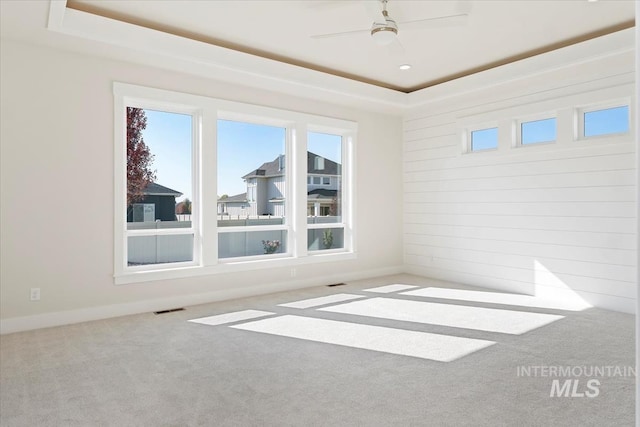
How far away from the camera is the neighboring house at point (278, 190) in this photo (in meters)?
5.70

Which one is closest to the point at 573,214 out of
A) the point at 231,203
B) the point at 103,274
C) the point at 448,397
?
the point at 448,397

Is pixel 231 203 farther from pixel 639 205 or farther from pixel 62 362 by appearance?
pixel 639 205

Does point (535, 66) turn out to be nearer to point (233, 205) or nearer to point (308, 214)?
point (308, 214)

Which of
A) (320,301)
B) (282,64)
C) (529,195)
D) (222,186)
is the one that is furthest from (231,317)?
(529,195)

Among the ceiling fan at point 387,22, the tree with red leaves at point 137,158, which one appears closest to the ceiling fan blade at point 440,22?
the ceiling fan at point 387,22

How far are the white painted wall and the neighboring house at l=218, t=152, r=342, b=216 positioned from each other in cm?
121

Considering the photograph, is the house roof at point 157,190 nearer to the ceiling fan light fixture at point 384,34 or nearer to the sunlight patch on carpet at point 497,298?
the ceiling fan light fixture at point 384,34

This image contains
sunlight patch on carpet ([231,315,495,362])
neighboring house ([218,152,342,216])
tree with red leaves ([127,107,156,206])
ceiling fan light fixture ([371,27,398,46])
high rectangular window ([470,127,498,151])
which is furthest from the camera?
high rectangular window ([470,127,498,151])

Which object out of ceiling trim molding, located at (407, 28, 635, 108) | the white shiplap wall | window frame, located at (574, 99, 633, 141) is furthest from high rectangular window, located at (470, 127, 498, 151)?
window frame, located at (574, 99, 633, 141)

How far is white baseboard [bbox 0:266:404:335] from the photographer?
404 cm

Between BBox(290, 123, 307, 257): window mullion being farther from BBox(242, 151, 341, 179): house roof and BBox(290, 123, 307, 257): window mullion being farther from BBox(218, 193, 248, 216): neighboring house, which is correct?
BBox(218, 193, 248, 216): neighboring house

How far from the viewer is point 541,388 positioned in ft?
9.05

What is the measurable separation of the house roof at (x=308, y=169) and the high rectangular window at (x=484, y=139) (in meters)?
2.09

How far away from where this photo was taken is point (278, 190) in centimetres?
607
